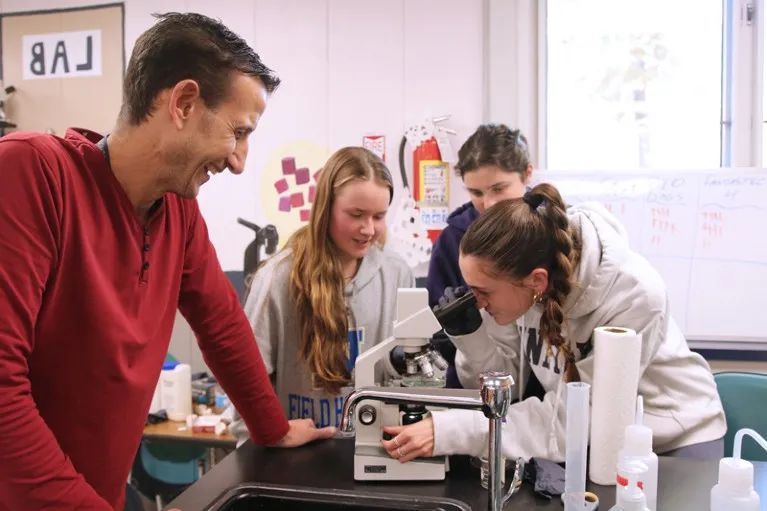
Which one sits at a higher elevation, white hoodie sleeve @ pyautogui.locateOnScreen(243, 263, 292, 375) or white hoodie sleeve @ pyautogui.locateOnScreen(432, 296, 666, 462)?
white hoodie sleeve @ pyautogui.locateOnScreen(243, 263, 292, 375)

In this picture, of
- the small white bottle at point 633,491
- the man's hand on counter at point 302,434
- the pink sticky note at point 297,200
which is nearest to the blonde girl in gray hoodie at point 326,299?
the man's hand on counter at point 302,434

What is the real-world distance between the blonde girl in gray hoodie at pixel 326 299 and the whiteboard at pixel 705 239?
4.44 feet

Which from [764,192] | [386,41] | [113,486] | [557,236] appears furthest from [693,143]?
[113,486]

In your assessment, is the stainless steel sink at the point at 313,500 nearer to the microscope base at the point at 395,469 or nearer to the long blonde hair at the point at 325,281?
the microscope base at the point at 395,469

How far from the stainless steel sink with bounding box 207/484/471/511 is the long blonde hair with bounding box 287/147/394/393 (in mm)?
419

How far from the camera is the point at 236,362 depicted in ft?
4.50

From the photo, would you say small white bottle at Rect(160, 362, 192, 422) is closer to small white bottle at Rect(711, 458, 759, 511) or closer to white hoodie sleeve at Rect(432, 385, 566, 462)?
white hoodie sleeve at Rect(432, 385, 566, 462)

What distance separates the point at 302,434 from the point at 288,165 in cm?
180

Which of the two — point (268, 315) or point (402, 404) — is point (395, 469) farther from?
point (268, 315)

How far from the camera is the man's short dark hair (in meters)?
1.02

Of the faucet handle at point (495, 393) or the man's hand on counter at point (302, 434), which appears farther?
the man's hand on counter at point (302, 434)

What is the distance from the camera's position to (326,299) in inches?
62.7

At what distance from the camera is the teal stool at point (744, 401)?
165 cm

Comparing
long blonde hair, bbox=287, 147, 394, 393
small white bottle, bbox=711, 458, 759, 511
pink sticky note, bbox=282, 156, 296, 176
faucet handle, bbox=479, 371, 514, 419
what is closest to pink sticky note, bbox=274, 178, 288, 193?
pink sticky note, bbox=282, 156, 296, 176
